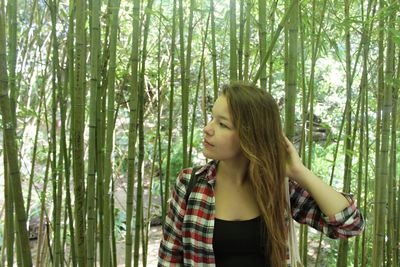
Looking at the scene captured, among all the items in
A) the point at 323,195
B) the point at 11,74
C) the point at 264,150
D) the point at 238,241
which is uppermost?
the point at 11,74

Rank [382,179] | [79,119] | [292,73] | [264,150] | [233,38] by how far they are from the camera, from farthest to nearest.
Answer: [382,179] → [233,38] → [79,119] → [292,73] → [264,150]

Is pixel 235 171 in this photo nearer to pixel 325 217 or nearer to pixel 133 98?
pixel 325 217

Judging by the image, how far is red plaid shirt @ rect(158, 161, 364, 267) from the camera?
1.11m

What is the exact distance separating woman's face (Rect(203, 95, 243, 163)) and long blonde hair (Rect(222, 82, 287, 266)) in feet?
0.05

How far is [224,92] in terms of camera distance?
112 cm

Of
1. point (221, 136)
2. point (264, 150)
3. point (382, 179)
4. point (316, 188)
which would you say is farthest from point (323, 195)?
point (382, 179)

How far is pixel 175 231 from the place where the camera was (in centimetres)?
116

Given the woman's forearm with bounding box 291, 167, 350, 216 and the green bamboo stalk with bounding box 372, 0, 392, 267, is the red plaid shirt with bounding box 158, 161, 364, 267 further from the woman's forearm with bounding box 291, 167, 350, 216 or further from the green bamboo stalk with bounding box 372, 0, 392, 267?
the green bamboo stalk with bounding box 372, 0, 392, 267

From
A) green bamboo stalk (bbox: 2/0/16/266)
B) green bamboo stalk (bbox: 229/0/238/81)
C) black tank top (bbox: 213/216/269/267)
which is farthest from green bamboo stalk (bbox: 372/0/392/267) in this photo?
green bamboo stalk (bbox: 2/0/16/266)

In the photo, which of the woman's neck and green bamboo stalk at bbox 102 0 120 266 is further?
green bamboo stalk at bbox 102 0 120 266

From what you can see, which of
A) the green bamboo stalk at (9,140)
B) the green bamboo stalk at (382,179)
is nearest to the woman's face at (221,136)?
the green bamboo stalk at (9,140)

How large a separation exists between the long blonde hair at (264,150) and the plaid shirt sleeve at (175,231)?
0.18 metres

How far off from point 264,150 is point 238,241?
0.23 m

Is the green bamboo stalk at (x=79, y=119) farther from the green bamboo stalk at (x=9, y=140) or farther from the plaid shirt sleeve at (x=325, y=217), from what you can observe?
the plaid shirt sleeve at (x=325, y=217)
